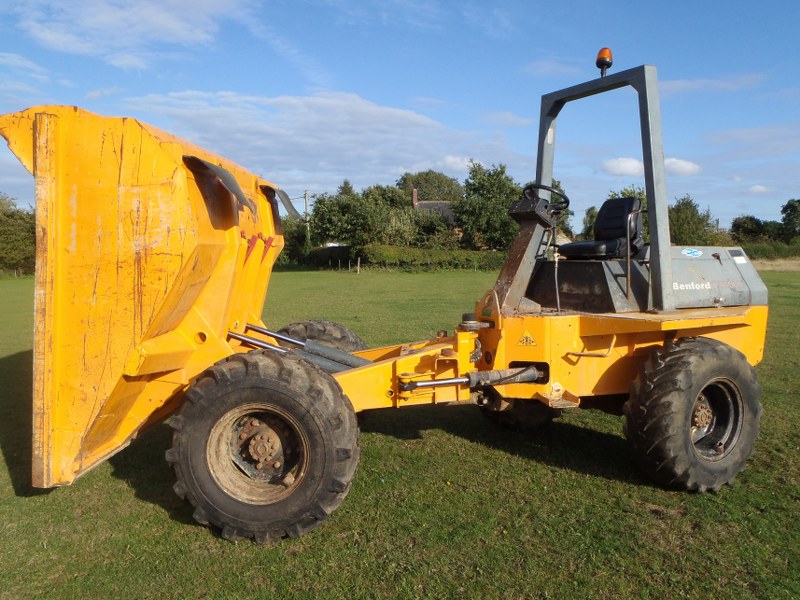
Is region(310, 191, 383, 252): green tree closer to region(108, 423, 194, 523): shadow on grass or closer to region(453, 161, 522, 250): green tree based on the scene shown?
region(453, 161, 522, 250): green tree

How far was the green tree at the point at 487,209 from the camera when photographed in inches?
1907

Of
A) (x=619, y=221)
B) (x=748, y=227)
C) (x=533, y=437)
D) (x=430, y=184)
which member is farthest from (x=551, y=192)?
(x=430, y=184)

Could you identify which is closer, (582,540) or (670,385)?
(582,540)

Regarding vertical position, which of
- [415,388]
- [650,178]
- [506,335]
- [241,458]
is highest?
[650,178]

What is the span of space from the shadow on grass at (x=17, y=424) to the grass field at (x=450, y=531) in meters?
0.03

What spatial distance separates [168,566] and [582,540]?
2.50 meters

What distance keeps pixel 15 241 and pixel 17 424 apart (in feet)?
136

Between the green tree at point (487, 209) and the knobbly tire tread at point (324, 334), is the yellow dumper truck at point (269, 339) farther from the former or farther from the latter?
the green tree at point (487, 209)

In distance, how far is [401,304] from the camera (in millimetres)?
19406

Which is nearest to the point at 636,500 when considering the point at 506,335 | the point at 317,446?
the point at 506,335

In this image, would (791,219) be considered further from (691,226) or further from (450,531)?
(450,531)

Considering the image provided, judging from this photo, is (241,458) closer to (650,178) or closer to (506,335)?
(506,335)

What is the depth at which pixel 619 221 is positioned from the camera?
555 centimetres

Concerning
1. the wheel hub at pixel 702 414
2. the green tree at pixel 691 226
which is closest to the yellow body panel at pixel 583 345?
the wheel hub at pixel 702 414
